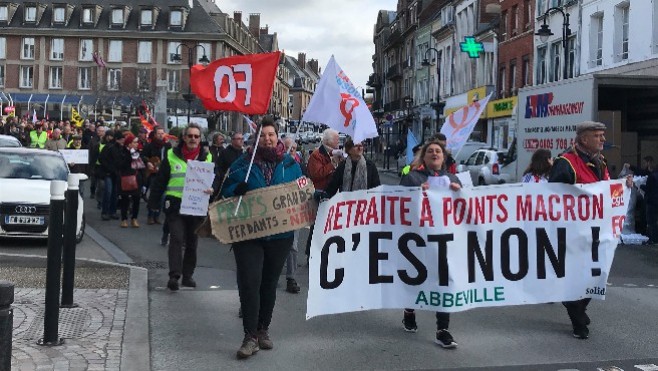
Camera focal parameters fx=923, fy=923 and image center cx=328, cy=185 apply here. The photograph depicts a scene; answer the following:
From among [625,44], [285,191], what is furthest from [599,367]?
[625,44]

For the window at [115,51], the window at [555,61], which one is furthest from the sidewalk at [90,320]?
the window at [115,51]

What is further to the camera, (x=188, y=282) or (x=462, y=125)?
(x=462, y=125)

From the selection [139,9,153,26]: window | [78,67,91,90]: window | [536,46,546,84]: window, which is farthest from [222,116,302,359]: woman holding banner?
[78,67,91,90]: window

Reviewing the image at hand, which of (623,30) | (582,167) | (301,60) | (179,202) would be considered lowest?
(179,202)

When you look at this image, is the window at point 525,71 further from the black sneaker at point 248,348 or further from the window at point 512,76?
the black sneaker at point 248,348

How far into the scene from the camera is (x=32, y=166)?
14.9m

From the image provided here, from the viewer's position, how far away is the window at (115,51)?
8694cm

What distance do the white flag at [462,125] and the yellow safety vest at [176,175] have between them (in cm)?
427

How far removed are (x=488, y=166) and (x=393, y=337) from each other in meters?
22.9

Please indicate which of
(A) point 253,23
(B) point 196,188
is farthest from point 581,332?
(A) point 253,23

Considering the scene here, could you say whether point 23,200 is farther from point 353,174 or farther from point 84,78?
point 84,78

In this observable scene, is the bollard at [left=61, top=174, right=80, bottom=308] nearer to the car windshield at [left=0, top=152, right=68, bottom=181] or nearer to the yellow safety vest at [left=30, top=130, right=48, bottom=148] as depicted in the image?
the car windshield at [left=0, top=152, right=68, bottom=181]

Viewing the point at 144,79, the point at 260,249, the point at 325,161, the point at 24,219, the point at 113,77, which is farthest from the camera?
the point at 113,77

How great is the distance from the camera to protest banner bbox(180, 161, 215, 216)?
386 inches
